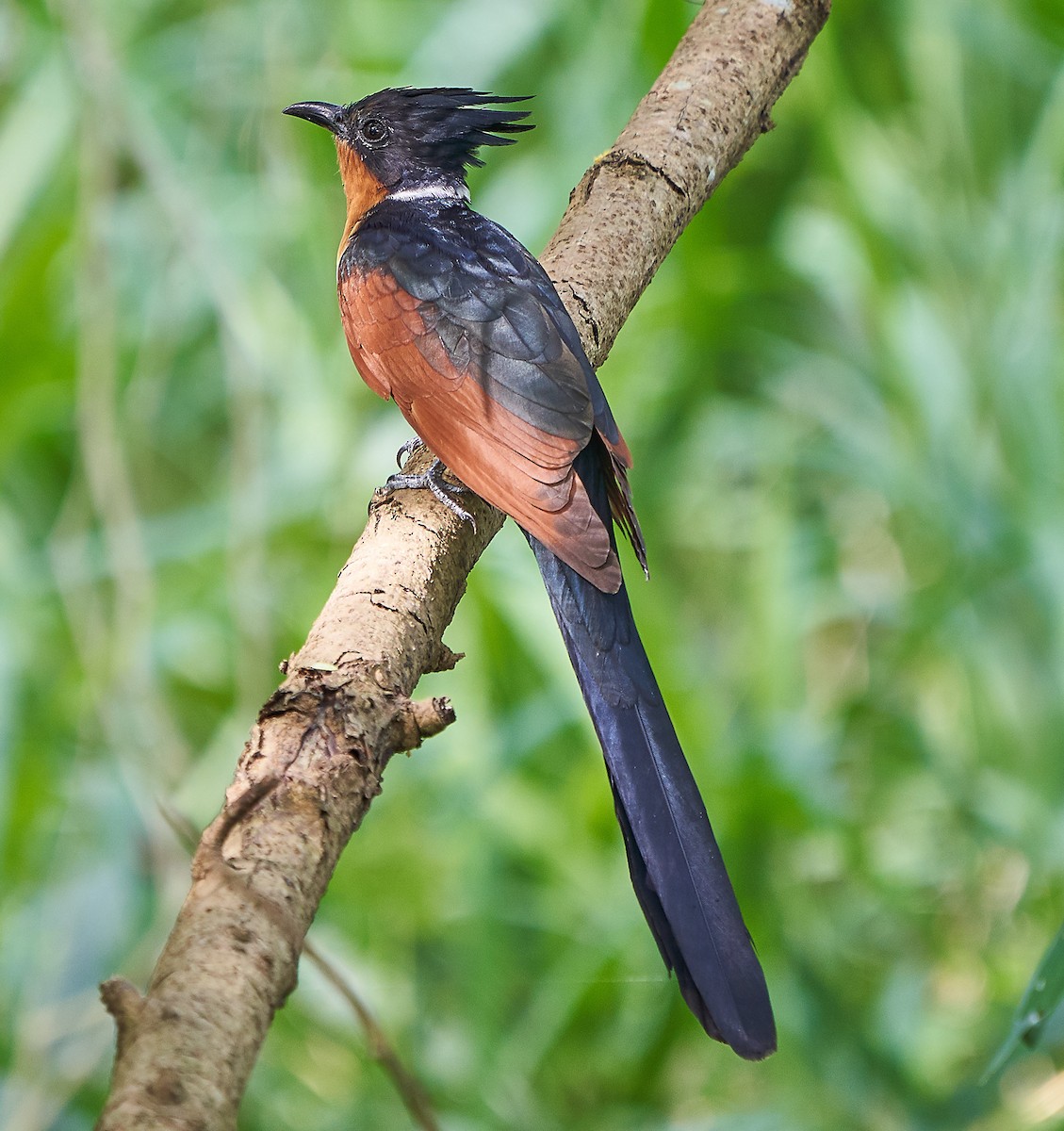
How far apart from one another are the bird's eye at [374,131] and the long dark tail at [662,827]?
100 cm

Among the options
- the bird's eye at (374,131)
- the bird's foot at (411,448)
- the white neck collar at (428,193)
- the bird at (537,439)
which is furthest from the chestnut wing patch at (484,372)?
the bird's eye at (374,131)

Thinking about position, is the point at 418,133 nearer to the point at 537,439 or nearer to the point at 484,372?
the point at 484,372

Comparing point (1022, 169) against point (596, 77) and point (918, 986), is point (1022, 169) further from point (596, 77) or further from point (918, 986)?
point (918, 986)


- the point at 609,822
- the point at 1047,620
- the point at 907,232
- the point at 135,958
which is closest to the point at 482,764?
the point at 609,822

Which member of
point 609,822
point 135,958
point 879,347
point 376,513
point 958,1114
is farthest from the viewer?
point 879,347

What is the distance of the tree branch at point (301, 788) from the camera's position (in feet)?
2.58

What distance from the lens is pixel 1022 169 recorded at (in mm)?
3352

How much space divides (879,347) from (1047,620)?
825 millimetres

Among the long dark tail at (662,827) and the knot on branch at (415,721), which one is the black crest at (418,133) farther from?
the knot on branch at (415,721)

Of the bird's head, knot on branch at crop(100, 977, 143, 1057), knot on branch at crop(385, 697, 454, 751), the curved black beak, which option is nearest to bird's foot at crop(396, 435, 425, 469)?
the bird's head

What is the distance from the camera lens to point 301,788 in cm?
99

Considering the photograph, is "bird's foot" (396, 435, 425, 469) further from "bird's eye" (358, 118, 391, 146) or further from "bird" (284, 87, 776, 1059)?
"bird's eye" (358, 118, 391, 146)

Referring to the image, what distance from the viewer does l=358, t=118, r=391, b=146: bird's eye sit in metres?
2.25

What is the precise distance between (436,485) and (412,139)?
91cm
